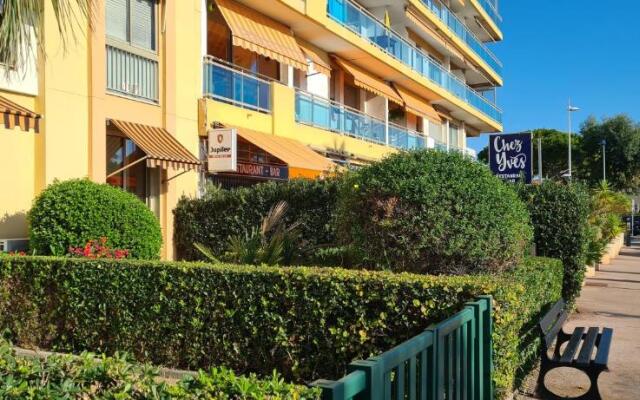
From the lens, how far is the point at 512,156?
39.4ft

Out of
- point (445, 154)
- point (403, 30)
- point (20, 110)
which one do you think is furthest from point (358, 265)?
point (403, 30)

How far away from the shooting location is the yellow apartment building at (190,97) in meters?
11.7

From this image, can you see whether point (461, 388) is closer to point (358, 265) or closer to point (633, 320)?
point (358, 265)

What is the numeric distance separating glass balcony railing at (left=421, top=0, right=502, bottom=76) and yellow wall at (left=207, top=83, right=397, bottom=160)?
11445 millimetres

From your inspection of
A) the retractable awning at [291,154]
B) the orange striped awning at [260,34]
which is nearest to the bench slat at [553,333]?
the retractable awning at [291,154]

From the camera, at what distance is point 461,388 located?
13.5ft

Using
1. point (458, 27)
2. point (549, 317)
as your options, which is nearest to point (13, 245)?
point (549, 317)

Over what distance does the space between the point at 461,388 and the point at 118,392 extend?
6.97 ft

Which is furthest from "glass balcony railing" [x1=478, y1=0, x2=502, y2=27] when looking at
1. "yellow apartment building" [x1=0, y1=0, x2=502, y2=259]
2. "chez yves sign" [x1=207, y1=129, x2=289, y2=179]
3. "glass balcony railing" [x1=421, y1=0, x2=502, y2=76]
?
"chez yves sign" [x1=207, y1=129, x2=289, y2=179]

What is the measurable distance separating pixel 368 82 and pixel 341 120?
2.75 m

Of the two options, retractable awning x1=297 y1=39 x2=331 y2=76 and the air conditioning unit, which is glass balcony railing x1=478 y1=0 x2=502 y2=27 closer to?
retractable awning x1=297 y1=39 x2=331 y2=76

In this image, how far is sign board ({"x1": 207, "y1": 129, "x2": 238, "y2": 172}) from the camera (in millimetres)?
14234

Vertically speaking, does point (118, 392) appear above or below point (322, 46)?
below

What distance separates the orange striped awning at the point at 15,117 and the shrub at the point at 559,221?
7.97 m
